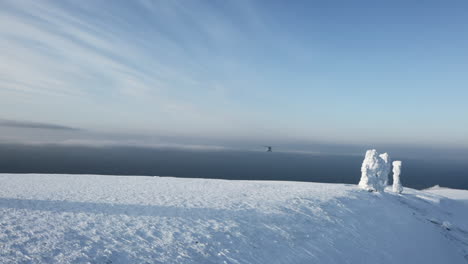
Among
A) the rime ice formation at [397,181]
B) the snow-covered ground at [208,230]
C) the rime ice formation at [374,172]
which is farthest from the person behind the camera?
the rime ice formation at [397,181]

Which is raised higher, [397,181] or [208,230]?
[397,181]

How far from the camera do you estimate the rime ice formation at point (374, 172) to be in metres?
37.1

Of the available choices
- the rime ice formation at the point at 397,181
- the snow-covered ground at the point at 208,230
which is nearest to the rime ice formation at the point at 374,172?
the rime ice formation at the point at 397,181

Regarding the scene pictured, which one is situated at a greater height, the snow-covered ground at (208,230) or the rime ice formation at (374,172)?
the rime ice formation at (374,172)

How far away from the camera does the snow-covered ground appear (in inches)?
455

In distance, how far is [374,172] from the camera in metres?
37.3

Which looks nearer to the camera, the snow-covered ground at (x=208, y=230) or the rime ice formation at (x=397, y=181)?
the snow-covered ground at (x=208, y=230)

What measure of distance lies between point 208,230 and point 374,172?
3227 centimetres

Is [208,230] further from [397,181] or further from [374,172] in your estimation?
[397,181]

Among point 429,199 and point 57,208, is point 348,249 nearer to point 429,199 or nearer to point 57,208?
point 57,208

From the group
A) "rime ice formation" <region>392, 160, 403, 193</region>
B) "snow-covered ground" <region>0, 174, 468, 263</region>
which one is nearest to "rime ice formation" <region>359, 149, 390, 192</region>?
"rime ice formation" <region>392, 160, 403, 193</region>

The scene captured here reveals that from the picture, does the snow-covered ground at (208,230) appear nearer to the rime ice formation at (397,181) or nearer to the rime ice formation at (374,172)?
the rime ice formation at (374,172)

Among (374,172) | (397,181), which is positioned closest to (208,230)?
(374,172)

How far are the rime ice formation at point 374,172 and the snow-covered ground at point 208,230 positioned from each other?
9112 mm
